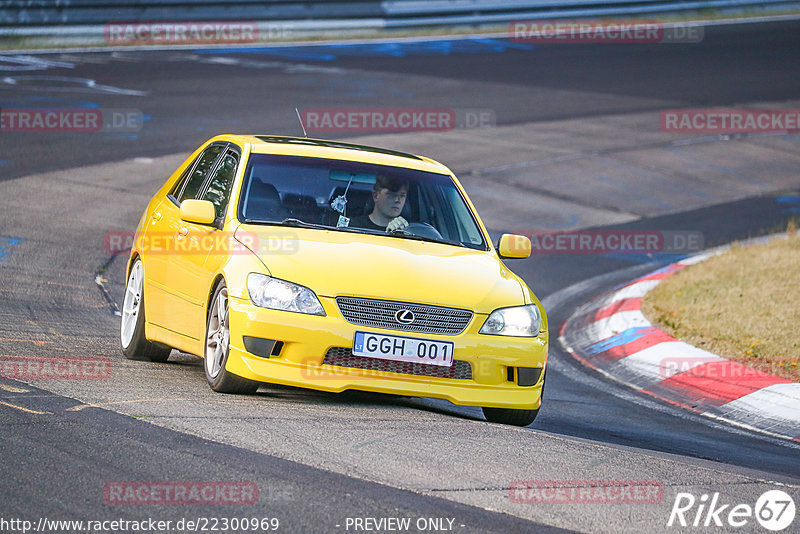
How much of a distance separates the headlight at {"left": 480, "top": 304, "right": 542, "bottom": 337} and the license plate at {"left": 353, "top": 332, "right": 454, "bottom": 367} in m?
0.35

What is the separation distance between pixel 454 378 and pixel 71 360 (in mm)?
2418

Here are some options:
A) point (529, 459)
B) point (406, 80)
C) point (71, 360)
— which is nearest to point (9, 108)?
point (406, 80)

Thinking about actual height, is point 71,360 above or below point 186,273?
below

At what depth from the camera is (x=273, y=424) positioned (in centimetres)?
597

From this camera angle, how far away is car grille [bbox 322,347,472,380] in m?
6.53

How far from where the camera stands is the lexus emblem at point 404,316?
6.59 metres

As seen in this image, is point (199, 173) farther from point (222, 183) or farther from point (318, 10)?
point (318, 10)

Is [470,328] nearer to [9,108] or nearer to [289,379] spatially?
[289,379]

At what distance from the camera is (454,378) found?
6688 mm

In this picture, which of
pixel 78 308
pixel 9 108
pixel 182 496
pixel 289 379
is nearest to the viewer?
pixel 182 496

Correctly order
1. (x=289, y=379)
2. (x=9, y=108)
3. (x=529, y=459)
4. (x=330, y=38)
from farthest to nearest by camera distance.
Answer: (x=330, y=38) < (x=9, y=108) < (x=289, y=379) < (x=529, y=459)
